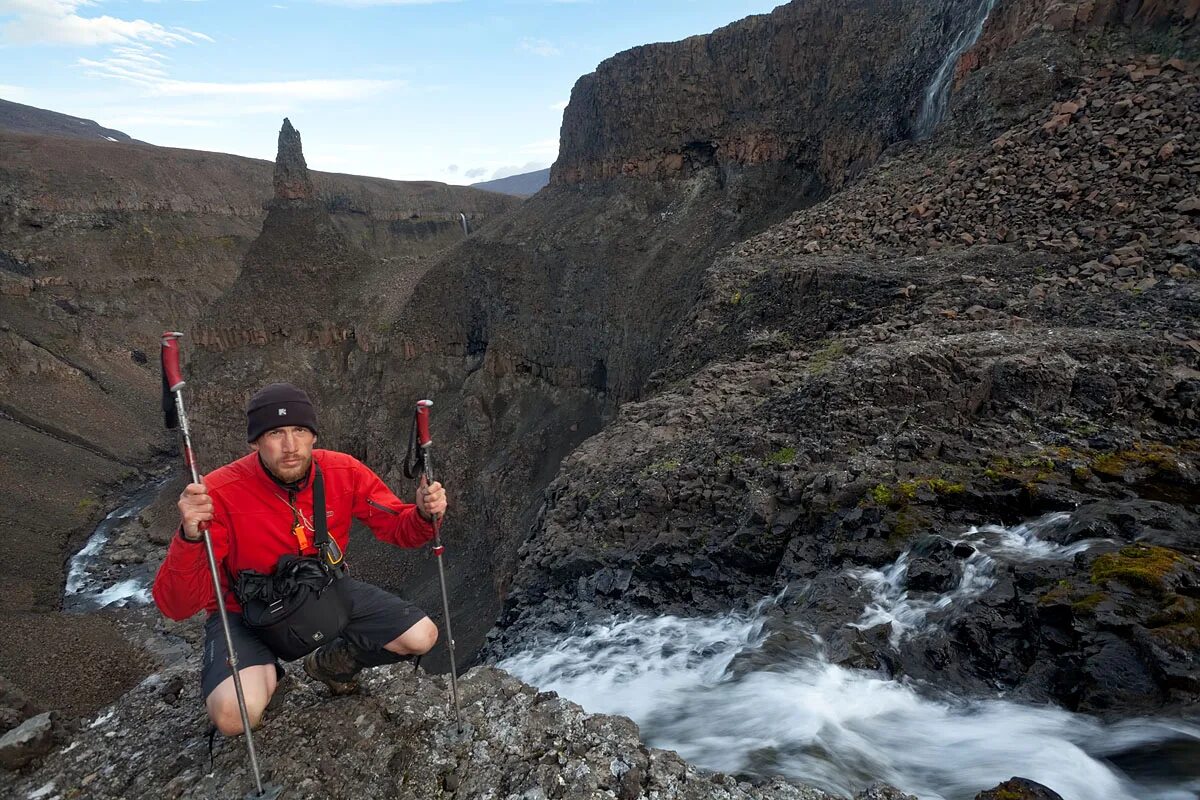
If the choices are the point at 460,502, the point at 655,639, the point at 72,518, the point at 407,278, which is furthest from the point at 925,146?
the point at 72,518

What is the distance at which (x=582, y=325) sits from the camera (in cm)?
2850

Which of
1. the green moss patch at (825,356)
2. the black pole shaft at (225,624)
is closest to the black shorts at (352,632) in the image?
the black pole shaft at (225,624)

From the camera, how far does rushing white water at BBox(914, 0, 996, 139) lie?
55.7 ft

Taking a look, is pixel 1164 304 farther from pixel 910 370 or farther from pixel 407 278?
pixel 407 278

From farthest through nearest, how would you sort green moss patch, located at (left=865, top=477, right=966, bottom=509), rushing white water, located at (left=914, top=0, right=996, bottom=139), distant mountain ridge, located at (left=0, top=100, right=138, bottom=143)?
distant mountain ridge, located at (left=0, top=100, right=138, bottom=143)
rushing white water, located at (left=914, top=0, right=996, bottom=139)
green moss patch, located at (left=865, top=477, right=966, bottom=509)

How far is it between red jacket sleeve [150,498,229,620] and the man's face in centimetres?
39

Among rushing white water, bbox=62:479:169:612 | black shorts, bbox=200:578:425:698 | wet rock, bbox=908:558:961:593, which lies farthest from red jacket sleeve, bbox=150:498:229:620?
rushing white water, bbox=62:479:169:612

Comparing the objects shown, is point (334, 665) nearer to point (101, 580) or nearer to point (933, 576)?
point (933, 576)

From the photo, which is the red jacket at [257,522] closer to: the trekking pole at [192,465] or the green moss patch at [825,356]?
the trekking pole at [192,465]

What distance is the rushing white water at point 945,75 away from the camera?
16984mm

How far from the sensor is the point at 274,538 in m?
3.92

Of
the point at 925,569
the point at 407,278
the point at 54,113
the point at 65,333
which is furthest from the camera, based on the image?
the point at 54,113

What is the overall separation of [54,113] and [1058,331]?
179 m

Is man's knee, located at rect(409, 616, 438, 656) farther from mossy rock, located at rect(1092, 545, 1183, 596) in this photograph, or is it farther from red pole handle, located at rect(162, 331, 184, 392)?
mossy rock, located at rect(1092, 545, 1183, 596)
